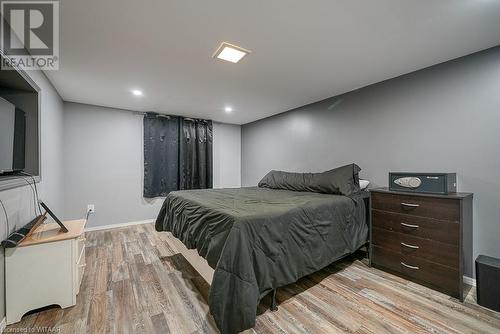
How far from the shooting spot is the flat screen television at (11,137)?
1.56 metres

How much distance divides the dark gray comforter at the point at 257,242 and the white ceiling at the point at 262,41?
56.7 inches

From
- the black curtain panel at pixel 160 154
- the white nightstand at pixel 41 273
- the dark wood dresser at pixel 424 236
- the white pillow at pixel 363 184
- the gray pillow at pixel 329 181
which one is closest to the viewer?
the white nightstand at pixel 41 273

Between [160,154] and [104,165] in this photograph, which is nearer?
[104,165]

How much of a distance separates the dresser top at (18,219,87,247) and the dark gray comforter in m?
0.87

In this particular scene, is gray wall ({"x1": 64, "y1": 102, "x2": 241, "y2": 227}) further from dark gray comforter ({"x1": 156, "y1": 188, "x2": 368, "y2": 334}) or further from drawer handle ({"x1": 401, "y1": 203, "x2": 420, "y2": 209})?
drawer handle ({"x1": 401, "y1": 203, "x2": 420, "y2": 209})

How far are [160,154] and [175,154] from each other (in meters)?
0.29

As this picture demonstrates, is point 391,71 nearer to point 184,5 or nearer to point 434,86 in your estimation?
point 434,86

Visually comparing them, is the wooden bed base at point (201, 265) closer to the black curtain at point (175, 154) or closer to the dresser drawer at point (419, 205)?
the dresser drawer at point (419, 205)

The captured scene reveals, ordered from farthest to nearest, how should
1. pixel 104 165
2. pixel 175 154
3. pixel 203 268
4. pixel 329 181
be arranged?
pixel 175 154 → pixel 104 165 → pixel 329 181 → pixel 203 268

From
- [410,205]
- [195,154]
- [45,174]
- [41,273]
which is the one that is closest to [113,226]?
[45,174]

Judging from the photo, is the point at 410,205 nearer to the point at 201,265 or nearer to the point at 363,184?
the point at 363,184

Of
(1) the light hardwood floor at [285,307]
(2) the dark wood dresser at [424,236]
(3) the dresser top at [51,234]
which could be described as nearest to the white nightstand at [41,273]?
(3) the dresser top at [51,234]

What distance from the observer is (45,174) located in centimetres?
238

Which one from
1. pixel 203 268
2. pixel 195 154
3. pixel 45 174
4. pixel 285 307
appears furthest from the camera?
pixel 195 154
